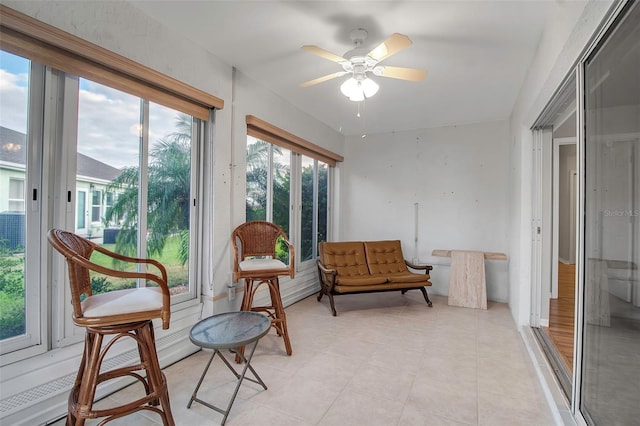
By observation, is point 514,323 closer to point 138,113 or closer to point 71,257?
point 71,257

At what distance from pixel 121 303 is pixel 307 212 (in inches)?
128

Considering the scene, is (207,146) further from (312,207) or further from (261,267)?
(312,207)

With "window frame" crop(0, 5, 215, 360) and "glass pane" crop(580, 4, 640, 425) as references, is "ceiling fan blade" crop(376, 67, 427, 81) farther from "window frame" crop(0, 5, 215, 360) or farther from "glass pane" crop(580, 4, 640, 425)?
"window frame" crop(0, 5, 215, 360)

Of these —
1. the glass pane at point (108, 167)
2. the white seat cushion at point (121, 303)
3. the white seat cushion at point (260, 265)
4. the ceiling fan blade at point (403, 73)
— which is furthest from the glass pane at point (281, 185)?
the white seat cushion at point (121, 303)

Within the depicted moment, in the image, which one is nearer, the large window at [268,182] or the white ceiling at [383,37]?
the white ceiling at [383,37]

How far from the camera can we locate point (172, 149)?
102 inches

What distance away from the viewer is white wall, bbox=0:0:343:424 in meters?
1.65

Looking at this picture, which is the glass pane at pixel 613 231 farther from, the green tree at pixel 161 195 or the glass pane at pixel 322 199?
the glass pane at pixel 322 199

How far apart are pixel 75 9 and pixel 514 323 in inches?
175

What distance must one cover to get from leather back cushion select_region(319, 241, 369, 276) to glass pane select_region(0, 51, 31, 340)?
294cm

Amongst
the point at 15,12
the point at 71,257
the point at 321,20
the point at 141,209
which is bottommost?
the point at 71,257

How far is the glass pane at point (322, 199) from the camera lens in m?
4.98

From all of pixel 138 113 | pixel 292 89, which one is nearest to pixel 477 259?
pixel 292 89

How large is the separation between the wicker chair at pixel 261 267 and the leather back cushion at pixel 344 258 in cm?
121
